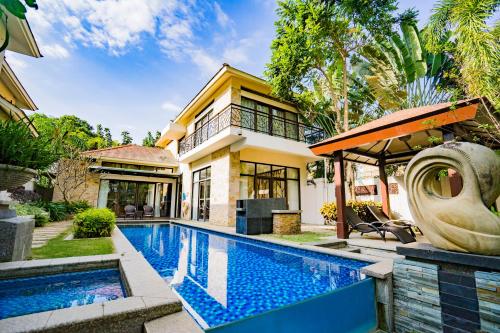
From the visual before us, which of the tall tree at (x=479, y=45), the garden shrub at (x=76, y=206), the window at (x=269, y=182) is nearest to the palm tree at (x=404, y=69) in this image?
the window at (x=269, y=182)

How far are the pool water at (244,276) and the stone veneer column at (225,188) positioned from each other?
4620mm

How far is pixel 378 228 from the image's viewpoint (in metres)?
6.96

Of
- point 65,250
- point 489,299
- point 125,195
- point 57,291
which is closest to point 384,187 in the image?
point 489,299

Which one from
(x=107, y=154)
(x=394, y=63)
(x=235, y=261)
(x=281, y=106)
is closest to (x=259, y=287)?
(x=235, y=261)

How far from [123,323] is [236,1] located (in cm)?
1116

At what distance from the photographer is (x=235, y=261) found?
18.7ft

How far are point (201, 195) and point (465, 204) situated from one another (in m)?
14.2

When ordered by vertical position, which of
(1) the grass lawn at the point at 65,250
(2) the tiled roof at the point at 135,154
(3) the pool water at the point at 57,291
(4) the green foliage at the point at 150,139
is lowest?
(3) the pool water at the point at 57,291

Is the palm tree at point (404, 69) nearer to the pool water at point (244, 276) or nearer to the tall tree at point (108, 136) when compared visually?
the pool water at point (244, 276)

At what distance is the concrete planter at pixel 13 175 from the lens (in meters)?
3.24

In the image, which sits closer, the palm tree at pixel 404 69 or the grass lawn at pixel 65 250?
the grass lawn at pixel 65 250

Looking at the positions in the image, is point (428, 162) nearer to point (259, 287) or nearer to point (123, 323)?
point (259, 287)

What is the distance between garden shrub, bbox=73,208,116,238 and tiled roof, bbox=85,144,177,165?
1137cm

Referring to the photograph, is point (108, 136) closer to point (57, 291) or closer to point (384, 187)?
point (384, 187)
